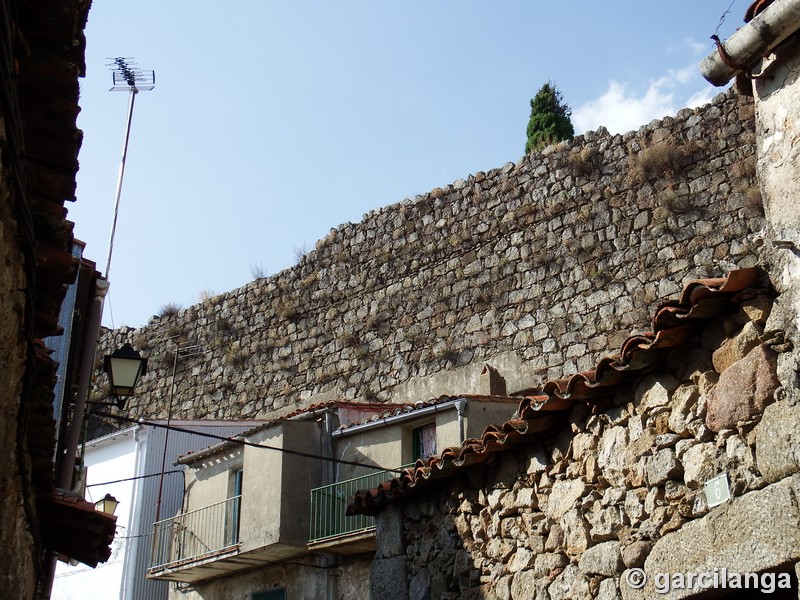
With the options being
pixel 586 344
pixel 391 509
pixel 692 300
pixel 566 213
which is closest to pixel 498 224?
pixel 566 213

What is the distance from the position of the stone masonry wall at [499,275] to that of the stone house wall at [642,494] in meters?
6.78

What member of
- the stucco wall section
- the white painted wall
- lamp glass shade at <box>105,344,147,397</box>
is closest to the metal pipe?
→ the stucco wall section

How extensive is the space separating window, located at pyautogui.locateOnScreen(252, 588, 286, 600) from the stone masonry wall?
3.70 metres

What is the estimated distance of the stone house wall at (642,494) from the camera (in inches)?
186

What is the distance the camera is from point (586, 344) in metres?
13.7

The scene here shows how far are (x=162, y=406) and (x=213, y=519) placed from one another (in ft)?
21.5

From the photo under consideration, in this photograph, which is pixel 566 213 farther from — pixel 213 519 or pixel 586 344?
pixel 213 519

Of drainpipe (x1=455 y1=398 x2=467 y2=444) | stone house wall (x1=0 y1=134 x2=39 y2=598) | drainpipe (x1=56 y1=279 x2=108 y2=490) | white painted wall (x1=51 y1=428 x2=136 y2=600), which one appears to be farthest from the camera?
white painted wall (x1=51 y1=428 x2=136 y2=600)

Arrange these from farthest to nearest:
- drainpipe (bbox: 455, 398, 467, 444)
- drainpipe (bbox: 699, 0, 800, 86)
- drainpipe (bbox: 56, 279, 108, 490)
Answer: drainpipe (bbox: 455, 398, 467, 444) < drainpipe (bbox: 56, 279, 108, 490) < drainpipe (bbox: 699, 0, 800, 86)

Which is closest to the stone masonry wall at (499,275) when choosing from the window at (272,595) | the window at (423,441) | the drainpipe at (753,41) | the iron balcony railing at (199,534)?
the window at (423,441)

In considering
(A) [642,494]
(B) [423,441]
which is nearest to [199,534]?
(B) [423,441]

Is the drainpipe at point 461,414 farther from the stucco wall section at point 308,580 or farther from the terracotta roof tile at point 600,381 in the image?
the terracotta roof tile at point 600,381

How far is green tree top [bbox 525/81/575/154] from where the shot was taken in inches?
806

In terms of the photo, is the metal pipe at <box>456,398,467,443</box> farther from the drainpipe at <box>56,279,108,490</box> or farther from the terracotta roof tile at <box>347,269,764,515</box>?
the drainpipe at <box>56,279,108,490</box>
